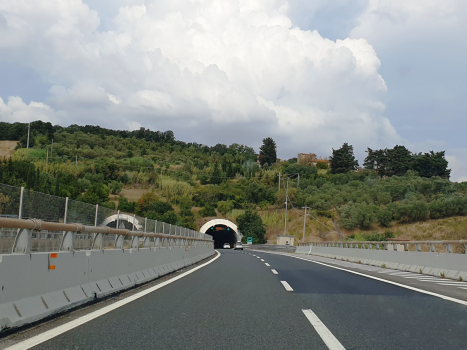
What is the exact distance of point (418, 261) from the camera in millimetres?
17422

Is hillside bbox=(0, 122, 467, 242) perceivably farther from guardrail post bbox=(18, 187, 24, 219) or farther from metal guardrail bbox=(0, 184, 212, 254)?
guardrail post bbox=(18, 187, 24, 219)

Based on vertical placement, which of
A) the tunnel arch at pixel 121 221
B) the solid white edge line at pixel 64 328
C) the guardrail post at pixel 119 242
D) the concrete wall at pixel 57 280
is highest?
the tunnel arch at pixel 121 221

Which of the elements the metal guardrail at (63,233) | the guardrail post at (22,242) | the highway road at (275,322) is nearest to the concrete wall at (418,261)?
the highway road at (275,322)

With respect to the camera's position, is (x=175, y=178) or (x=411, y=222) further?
(x=175, y=178)

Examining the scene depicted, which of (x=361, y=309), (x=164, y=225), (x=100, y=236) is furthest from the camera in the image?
(x=164, y=225)

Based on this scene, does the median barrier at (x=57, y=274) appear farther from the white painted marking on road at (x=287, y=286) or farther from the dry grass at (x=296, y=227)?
the dry grass at (x=296, y=227)

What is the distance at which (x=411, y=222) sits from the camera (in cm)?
9194

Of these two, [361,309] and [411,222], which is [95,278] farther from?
[411,222]

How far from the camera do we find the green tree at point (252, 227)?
95306 millimetres

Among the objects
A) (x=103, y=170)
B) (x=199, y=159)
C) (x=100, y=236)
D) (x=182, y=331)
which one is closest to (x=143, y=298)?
(x=100, y=236)

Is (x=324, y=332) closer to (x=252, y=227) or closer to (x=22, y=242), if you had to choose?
(x=22, y=242)

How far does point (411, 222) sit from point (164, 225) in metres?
82.9

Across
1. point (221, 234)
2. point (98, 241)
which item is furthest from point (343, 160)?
point (98, 241)

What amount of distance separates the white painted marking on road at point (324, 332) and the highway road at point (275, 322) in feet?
0.04
